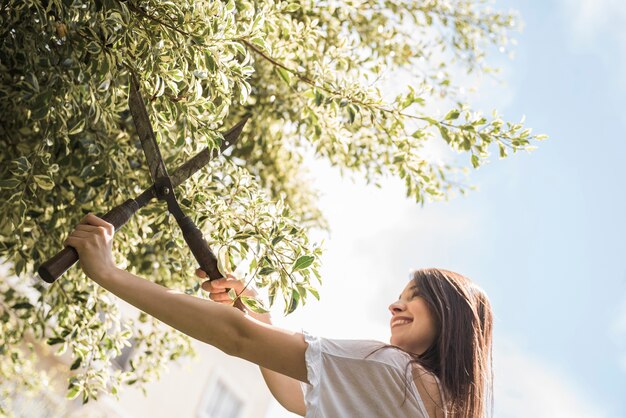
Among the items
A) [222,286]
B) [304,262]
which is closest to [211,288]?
[222,286]

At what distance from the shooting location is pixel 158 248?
4766 mm

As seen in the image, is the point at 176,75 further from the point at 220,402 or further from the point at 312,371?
the point at 220,402

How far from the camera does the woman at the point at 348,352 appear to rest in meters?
2.02

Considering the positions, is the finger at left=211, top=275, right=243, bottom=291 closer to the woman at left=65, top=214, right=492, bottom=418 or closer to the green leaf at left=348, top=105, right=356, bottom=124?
the woman at left=65, top=214, right=492, bottom=418

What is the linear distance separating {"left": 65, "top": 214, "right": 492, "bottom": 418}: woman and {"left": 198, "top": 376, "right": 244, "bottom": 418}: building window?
46.9 ft

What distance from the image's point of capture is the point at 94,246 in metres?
2.09

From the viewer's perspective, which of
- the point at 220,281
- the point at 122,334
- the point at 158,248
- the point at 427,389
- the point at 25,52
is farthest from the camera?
the point at 158,248

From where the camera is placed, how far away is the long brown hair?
2.25 m

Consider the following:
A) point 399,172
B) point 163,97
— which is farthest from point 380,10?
point 163,97

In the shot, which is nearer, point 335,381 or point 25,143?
point 335,381

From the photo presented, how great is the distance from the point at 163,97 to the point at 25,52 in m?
0.90

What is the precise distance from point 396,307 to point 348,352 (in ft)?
1.47

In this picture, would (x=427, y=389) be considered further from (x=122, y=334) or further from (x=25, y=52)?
(x=122, y=334)

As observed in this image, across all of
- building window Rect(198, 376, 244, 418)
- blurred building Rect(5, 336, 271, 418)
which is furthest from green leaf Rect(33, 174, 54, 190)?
building window Rect(198, 376, 244, 418)
